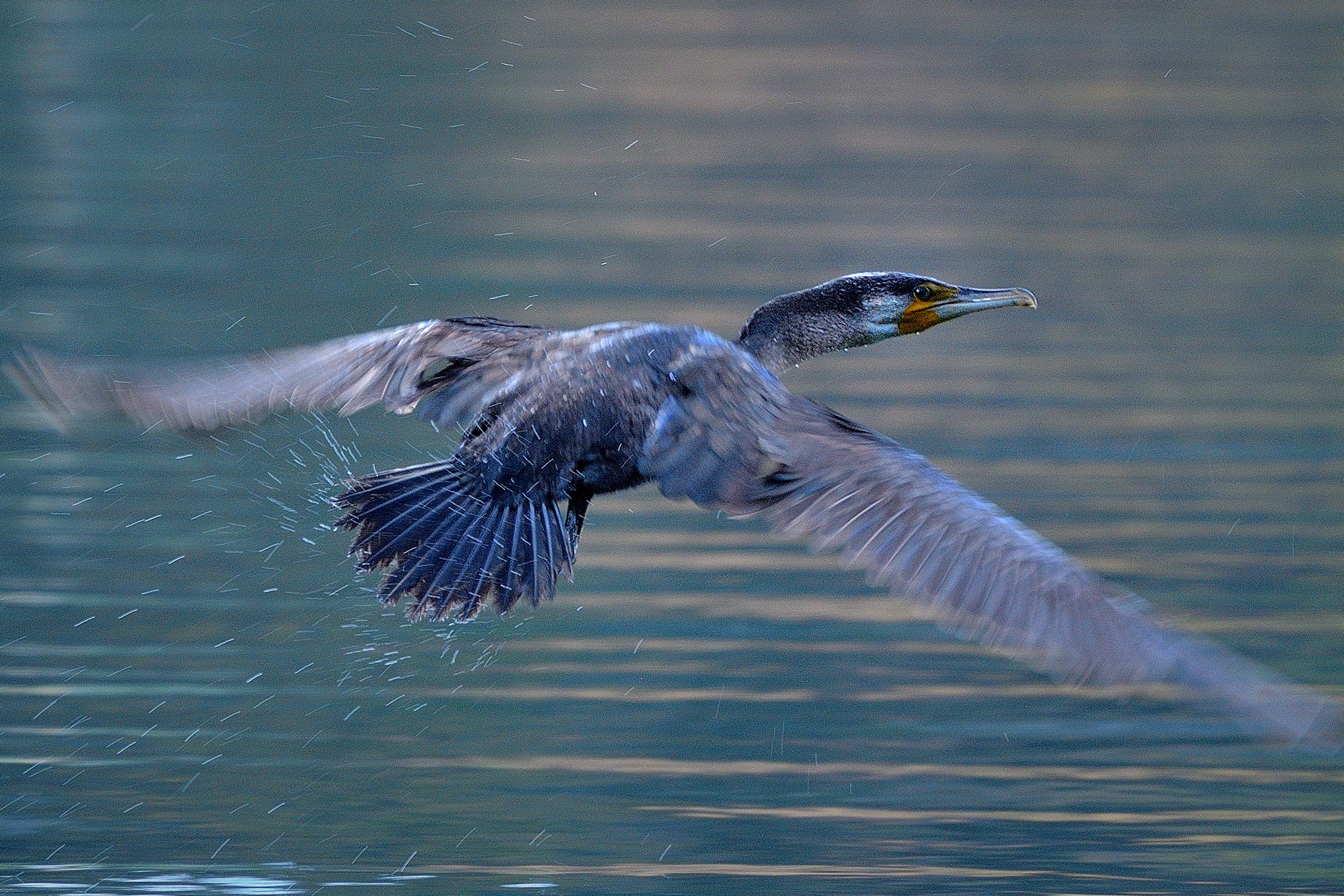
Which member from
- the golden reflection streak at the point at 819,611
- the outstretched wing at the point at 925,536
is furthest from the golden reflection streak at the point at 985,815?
the golden reflection streak at the point at 819,611

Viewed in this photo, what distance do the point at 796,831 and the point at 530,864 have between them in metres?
0.67

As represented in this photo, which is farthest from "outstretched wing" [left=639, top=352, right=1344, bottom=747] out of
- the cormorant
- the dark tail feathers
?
the dark tail feathers

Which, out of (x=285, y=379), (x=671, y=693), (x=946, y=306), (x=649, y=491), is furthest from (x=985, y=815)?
(x=649, y=491)

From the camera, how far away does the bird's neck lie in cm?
562

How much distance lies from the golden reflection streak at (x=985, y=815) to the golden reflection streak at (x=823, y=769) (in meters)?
0.21

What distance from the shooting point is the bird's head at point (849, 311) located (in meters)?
5.62

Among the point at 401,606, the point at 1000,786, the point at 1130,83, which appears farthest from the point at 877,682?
the point at 1130,83

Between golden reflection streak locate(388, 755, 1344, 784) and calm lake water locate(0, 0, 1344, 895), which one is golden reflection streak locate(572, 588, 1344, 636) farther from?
golden reflection streak locate(388, 755, 1344, 784)

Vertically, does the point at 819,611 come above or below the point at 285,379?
below

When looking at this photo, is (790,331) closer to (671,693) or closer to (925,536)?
(671,693)

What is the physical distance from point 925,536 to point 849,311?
141cm

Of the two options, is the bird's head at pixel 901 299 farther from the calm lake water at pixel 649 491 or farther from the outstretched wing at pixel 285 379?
the calm lake water at pixel 649 491

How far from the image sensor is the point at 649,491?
8.27 m

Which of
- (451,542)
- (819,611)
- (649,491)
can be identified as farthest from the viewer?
(649,491)
